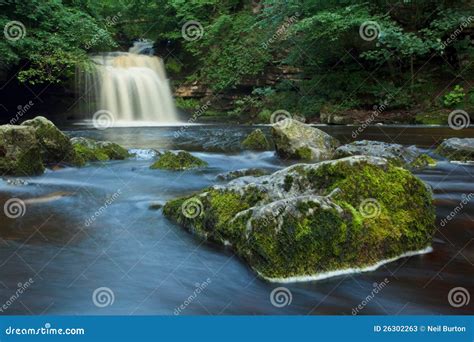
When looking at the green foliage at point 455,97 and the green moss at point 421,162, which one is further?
the green foliage at point 455,97

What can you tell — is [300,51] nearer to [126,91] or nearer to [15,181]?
[126,91]

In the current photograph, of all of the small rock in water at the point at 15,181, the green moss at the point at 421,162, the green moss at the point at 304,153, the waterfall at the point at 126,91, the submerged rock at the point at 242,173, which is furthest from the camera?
the waterfall at the point at 126,91

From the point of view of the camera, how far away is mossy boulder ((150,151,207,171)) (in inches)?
390

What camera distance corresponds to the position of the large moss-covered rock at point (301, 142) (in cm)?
1111

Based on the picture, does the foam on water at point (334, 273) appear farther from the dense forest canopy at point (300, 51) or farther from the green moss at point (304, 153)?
the dense forest canopy at point (300, 51)

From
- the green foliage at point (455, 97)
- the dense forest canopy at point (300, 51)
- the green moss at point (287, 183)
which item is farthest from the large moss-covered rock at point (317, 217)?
the green foliage at point (455, 97)

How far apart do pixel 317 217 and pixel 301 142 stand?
690cm

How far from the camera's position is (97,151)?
11227mm

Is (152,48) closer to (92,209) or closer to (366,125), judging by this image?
(366,125)

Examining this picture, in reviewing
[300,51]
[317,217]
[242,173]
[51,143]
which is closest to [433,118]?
[300,51]

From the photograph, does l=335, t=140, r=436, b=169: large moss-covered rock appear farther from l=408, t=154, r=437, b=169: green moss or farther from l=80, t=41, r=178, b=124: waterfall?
l=80, t=41, r=178, b=124: waterfall

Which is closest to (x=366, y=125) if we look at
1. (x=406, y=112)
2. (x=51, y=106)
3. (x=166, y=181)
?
(x=406, y=112)

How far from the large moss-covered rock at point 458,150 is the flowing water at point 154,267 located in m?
2.70

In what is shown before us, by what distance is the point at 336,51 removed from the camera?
841 inches
